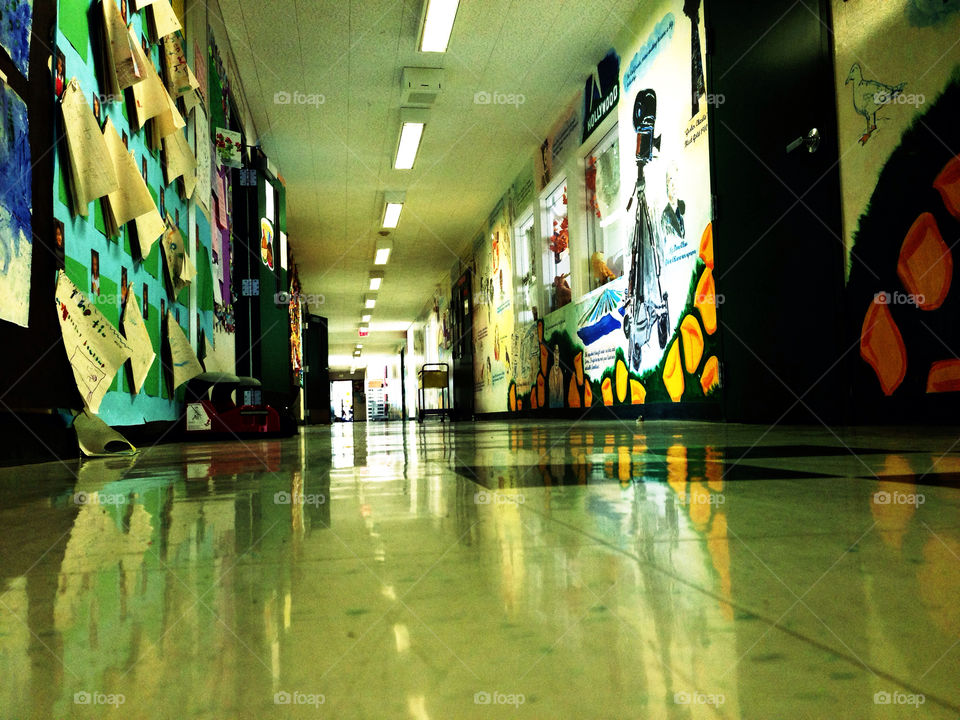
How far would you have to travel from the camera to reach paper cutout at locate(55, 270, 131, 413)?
2279mm

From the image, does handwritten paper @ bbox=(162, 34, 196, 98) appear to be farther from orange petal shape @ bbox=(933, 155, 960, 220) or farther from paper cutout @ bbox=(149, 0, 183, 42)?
orange petal shape @ bbox=(933, 155, 960, 220)

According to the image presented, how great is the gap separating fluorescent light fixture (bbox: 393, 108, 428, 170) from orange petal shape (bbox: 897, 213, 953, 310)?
498cm

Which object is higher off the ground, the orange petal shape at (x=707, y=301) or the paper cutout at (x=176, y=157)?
the paper cutout at (x=176, y=157)

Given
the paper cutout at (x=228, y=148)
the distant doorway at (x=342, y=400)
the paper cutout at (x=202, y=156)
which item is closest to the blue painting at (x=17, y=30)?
the paper cutout at (x=202, y=156)

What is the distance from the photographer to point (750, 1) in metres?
4.18

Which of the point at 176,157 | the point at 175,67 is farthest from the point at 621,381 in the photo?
the point at 175,67

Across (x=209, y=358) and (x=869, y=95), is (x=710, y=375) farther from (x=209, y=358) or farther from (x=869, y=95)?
(x=209, y=358)

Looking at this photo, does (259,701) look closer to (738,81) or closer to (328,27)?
(738,81)

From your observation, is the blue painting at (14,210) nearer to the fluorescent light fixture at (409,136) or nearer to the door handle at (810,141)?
the door handle at (810,141)

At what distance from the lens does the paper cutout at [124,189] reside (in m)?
2.64

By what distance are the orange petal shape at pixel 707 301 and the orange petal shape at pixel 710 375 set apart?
19 cm

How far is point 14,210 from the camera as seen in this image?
192 cm

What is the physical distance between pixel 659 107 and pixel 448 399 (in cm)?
1091

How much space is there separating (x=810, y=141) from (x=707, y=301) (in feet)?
4.14
